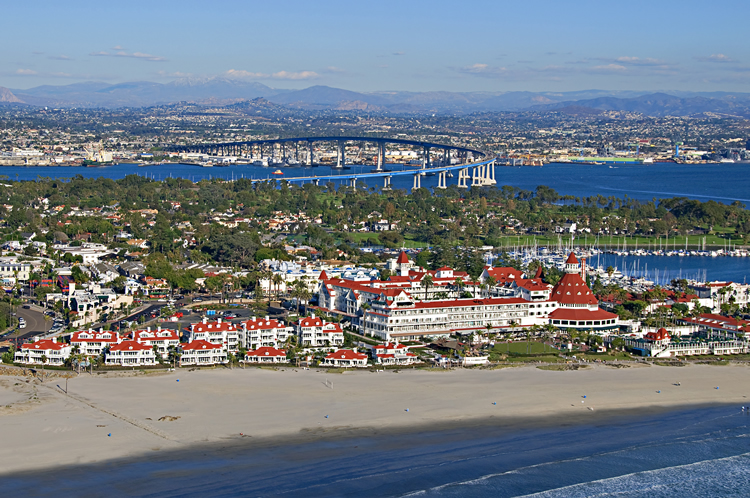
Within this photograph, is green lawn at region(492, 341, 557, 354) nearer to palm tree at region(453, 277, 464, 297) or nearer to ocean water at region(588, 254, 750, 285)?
palm tree at region(453, 277, 464, 297)

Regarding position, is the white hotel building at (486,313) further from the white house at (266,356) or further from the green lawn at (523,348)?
the white house at (266,356)

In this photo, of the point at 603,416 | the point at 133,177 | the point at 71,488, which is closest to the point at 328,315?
the point at 603,416

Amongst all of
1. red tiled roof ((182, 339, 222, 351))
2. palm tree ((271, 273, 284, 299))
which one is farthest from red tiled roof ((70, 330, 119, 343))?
palm tree ((271, 273, 284, 299))

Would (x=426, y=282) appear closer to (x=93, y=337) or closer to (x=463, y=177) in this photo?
(x=93, y=337)

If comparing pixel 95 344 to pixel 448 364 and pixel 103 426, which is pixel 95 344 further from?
pixel 448 364

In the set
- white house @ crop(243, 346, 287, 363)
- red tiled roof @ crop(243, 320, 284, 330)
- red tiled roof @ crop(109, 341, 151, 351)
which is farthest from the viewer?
red tiled roof @ crop(243, 320, 284, 330)

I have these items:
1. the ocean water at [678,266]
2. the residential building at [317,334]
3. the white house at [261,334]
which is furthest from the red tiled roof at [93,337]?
the ocean water at [678,266]

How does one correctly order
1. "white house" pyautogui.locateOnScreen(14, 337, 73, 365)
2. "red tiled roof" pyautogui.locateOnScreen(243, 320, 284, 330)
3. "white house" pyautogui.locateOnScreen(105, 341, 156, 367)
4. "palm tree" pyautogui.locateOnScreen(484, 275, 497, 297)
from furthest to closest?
"palm tree" pyautogui.locateOnScreen(484, 275, 497, 297), "red tiled roof" pyautogui.locateOnScreen(243, 320, 284, 330), "white house" pyautogui.locateOnScreen(105, 341, 156, 367), "white house" pyautogui.locateOnScreen(14, 337, 73, 365)
